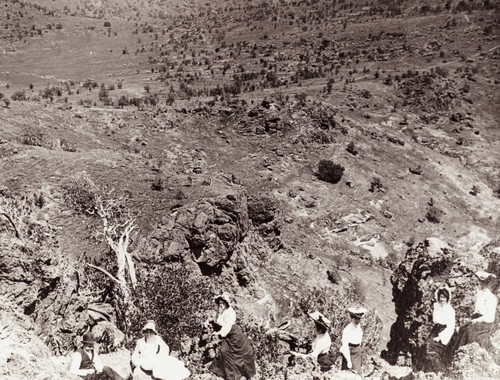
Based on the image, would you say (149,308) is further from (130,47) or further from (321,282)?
(130,47)

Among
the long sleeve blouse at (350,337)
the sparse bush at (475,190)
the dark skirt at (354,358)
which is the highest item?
the long sleeve blouse at (350,337)

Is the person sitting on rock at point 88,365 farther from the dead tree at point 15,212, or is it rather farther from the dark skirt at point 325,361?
the dead tree at point 15,212

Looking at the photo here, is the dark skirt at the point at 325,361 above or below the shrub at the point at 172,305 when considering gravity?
above

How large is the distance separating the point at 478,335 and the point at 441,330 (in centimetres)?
58

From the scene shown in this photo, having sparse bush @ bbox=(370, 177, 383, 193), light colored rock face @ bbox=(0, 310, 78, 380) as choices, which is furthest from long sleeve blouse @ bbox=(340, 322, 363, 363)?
sparse bush @ bbox=(370, 177, 383, 193)

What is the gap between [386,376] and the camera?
24.5 feet

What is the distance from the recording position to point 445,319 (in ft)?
22.6

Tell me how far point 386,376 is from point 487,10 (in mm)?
46357

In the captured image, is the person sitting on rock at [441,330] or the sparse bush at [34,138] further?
the sparse bush at [34,138]

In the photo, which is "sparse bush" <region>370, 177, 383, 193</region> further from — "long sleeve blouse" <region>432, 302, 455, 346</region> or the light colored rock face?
the light colored rock face

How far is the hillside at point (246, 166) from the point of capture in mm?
9773

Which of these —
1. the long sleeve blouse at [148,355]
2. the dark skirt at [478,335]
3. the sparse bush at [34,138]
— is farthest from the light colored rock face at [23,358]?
the sparse bush at [34,138]

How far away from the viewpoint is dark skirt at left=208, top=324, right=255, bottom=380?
668 centimetres

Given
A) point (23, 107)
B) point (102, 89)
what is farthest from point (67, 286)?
point (102, 89)
